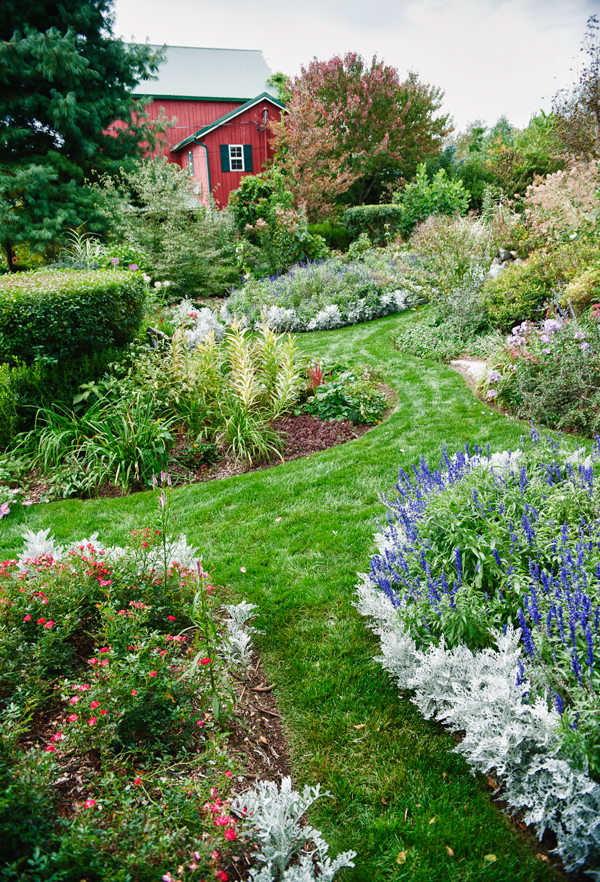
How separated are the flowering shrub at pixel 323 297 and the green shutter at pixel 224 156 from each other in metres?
13.6

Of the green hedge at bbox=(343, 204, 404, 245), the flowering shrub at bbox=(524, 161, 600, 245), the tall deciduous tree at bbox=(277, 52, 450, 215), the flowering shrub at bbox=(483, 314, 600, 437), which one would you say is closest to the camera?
the flowering shrub at bbox=(483, 314, 600, 437)

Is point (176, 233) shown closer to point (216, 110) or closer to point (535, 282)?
point (535, 282)

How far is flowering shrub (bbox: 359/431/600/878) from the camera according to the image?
5.60 ft

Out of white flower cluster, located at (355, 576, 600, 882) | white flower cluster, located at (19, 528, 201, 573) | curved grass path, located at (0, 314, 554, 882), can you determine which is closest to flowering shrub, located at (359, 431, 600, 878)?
white flower cluster, located at (355, 576, 600, 882)

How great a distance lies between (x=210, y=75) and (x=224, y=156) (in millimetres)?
6202

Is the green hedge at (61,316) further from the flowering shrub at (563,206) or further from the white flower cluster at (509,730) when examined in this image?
the flowering shrub at (563,206)

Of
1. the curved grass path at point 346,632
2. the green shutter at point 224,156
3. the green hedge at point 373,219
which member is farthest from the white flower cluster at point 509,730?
the green shutter at point 224,156

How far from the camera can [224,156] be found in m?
21.1

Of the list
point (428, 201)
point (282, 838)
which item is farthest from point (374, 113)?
point (282, 838)

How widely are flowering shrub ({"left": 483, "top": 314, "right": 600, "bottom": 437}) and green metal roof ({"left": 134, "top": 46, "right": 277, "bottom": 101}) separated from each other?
77.6 ft

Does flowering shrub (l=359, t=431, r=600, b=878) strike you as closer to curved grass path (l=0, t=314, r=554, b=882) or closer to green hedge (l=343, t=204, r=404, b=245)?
curved grass path (l=0, t=314, r=554, b=882)

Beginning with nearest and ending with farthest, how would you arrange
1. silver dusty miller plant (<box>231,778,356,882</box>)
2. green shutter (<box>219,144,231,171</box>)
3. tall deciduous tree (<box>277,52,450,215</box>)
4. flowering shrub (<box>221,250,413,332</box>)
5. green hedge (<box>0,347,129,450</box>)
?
silver dusty miller plant (<box>231,778,356,882</box>) < green hedge (<box>0,347,129,450</box>) < flowering shrub (<box>221,250,413,332</box>) < green shutter (<box>219,144,231,171</box>) < tall deciduous tree (<box>277,52,450,215</box>)

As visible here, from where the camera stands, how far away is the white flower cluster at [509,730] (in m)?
1.64

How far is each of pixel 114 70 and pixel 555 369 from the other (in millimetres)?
16697
